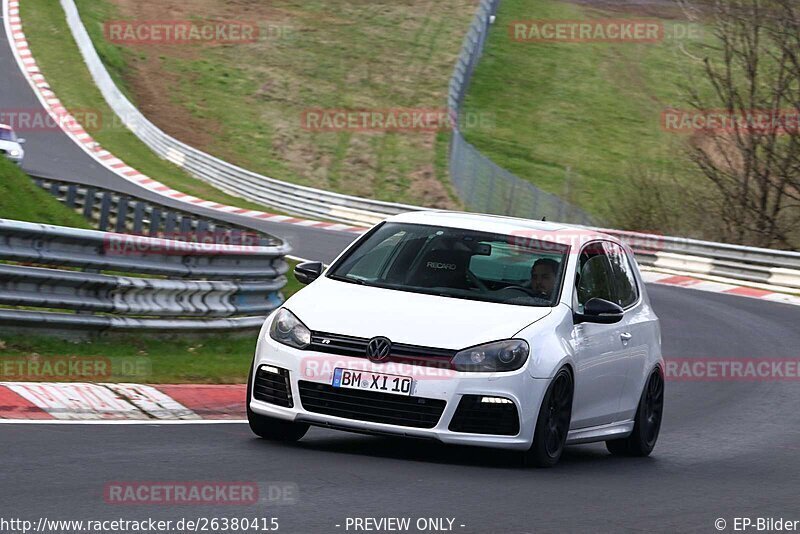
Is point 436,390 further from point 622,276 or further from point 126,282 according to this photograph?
point 126,282

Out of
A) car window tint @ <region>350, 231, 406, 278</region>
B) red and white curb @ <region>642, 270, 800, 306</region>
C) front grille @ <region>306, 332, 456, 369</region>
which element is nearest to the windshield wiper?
car window tint @ <region>350, 231, 406, 278</region>

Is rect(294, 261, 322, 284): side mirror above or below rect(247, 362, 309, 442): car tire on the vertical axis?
above

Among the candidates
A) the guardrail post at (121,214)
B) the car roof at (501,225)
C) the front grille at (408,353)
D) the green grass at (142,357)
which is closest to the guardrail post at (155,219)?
the guardrail post at (121,214)

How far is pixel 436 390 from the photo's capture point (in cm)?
812

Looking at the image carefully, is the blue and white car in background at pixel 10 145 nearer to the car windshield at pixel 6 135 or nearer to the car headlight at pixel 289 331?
the car windshield at pixel 6 135

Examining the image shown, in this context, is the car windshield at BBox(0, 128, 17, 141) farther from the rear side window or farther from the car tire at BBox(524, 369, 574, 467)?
the car tire at BBox(524, 369, 574, 467)

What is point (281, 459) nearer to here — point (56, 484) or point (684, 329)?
point (56, 484)

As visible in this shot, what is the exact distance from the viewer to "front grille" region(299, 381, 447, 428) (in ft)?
26.7

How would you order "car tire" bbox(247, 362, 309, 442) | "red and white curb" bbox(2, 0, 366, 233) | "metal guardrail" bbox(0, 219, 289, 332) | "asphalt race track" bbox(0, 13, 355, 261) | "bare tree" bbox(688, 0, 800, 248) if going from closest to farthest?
1. "car tire" bbox(247, 362, 309, 442)
2. "metal guardrail" bbox(0, 219, 289, 332)
3. "asphalt race track" bbox(0, 13, 355, 261)
4. "bare tree" bbox(688, 0, 800, 248)
5. "red and white curb" bbox(2, 0, 366, 233)

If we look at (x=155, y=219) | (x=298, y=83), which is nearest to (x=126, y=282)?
(x=155, y=219)

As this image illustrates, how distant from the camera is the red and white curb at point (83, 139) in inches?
1286

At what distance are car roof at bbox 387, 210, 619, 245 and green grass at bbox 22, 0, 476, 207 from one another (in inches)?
1000

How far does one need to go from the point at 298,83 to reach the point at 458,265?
1663 inches

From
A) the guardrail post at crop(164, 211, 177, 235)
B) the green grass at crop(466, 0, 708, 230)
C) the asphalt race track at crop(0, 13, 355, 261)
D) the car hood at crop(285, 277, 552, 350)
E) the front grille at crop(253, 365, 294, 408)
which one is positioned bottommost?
the green grass at crop(466, 0, 708, 230)
